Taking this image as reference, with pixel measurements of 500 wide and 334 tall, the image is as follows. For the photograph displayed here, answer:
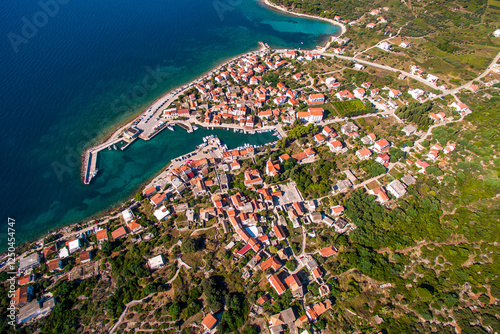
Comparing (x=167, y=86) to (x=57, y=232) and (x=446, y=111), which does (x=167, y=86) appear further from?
(x=446, y=111)

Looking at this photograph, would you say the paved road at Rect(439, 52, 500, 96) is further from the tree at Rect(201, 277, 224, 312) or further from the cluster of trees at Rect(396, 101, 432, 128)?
the tree at Rect(201, 277, 224, 312)

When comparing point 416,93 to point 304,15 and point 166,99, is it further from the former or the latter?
point 304,15

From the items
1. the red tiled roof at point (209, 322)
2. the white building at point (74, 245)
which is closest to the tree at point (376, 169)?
the red tiled roof at point (209, 322)

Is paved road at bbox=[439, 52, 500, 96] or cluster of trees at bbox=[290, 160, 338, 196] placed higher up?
cluster of trees at bbox=[290, 160, 338, 196]

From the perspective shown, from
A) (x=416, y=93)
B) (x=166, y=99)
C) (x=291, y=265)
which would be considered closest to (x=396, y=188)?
(x=291, y=265)

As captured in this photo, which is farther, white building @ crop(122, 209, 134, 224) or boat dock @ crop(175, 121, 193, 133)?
boat dock @ crop(175, 121, 193, 133)

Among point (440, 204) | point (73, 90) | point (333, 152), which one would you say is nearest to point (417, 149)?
point (440, 204)

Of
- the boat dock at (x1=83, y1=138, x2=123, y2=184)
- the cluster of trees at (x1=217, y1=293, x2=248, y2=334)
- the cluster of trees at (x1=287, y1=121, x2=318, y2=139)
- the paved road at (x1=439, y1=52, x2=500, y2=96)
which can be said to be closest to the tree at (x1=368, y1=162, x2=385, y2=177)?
the cluster of trees at (x1=287, y1=121, x2=318, y2=139)

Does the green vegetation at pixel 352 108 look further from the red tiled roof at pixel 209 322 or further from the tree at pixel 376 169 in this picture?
the red tiled roof at pixel 209 322

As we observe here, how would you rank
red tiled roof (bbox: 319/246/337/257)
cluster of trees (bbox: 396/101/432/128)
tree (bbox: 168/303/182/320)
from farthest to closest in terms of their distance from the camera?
cluster of trees (bbox: 396/101/432/128)
red tiled roof (bbox: 319/246/337/257)
tree (bbox: 168/303/182/320)
